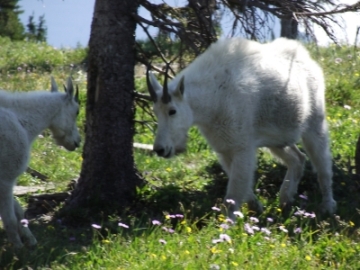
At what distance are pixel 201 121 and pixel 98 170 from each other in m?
1.27

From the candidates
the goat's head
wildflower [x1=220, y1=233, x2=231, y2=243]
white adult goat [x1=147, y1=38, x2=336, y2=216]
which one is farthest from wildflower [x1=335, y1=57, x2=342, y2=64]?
wildflower [x1=220, y1=233, x2=231, y2=243]

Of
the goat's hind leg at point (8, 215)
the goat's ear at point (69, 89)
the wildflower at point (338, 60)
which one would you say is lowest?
the goat's hind leg at point (8, 215)

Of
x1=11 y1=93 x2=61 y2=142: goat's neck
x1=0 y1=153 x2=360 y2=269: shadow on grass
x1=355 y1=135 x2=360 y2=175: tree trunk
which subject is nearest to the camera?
x1=0 y1=153 x2=360 y2=269: shadow on grass

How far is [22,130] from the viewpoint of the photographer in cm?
755

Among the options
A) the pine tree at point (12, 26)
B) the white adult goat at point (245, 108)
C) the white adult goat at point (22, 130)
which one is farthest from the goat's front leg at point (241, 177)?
the pine tree at point (12, 26)

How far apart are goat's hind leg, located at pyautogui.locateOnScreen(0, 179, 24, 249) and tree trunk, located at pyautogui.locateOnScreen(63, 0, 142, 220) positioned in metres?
1.03

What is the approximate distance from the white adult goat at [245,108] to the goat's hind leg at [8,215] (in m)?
1.51

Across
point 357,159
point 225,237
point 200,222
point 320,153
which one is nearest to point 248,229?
point 225,237

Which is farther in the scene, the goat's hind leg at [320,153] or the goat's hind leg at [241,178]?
the goat's hind leg at [320,153]

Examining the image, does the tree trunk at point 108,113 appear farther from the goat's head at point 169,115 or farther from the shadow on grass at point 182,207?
the goat's head at point 169,115

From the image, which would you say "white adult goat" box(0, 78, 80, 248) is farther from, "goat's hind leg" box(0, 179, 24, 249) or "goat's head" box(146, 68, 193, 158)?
"goat's head" box(146, 68, 193, 158)

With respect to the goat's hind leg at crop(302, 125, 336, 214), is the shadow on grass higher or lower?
lower

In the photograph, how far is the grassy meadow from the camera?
637cm

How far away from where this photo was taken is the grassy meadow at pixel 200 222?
251 inches
